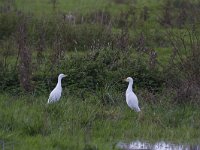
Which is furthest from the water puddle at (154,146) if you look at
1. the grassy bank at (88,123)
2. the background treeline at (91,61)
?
the background treeline at (91,61)

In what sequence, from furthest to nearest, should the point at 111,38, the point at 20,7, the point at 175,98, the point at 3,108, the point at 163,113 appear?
the point at 20,7, the point at 111,38, the point at 175,98, the point at 163,113, the point at 3,108

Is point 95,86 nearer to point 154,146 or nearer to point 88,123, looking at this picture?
point 88,123

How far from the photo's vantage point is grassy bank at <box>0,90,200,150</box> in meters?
10.1

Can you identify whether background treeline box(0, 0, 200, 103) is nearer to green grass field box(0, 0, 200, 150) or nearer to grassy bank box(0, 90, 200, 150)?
green grass field box(0, 0, 200, 150)

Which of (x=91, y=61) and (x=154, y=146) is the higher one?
(x=154, y=146)

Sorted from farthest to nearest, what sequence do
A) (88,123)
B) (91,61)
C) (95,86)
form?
(91,61), (95,86), (88,123)

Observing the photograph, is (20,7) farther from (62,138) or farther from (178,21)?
(62,138)

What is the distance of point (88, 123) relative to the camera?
11.5m

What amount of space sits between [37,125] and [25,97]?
3302 mm

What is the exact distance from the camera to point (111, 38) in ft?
64.7

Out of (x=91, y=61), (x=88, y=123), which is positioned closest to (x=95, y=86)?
(x=91, y=61)

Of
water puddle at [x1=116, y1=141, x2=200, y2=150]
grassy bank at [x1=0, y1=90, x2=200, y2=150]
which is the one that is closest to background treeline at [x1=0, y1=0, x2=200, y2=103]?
grassy bank at [x1=0, y1=90, x2=200, y2=150]

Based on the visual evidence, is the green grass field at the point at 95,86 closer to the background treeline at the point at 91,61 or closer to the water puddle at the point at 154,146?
the background treeline at the point at 91,61

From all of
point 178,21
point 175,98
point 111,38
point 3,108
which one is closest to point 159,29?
point 178,21
